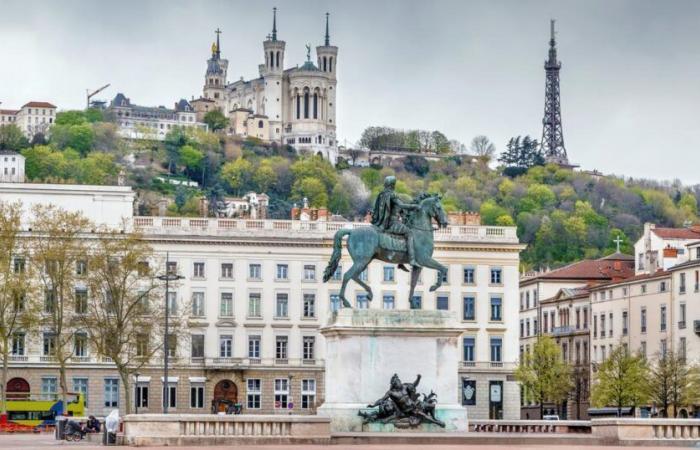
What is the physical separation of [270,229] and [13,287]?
23.3 m

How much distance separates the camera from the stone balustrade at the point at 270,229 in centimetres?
11631

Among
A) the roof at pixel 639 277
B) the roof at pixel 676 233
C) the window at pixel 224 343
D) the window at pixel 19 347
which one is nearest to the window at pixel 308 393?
the window at pixel 224 343

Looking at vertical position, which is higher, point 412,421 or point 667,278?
point 667,278

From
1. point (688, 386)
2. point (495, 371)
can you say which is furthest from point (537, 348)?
point (688, 386)

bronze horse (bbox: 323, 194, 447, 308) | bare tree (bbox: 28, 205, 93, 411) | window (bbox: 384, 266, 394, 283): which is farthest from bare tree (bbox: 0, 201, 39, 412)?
bronze horse (bbox: 323, 194, 447, 308)

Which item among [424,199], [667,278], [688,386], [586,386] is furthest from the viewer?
[586,386]

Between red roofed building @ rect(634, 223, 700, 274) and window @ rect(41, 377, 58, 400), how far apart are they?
41.5 m

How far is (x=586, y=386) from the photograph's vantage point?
135 metres

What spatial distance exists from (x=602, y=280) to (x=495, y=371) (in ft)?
94.1

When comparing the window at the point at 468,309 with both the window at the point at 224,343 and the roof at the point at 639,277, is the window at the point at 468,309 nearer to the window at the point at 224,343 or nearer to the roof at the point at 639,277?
the roof at the point at 639,277

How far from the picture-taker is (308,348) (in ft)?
386

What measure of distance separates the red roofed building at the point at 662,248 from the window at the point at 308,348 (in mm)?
26033

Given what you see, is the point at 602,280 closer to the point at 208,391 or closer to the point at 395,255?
the point at 208,391

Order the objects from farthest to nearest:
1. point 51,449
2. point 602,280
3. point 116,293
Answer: point 602,280 < point 116,293 < point 51,449
